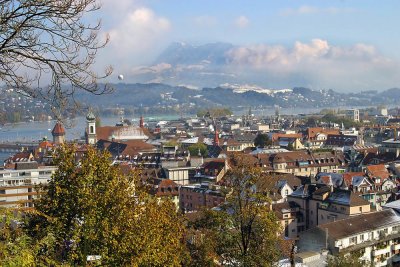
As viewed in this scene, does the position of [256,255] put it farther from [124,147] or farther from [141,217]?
[124,147]

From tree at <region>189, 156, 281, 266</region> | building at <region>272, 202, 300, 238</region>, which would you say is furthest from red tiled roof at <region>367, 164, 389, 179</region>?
tree at <region>189, 156, 281, 266</region>

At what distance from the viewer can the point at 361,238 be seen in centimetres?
1539

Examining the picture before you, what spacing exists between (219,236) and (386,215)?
9.96m

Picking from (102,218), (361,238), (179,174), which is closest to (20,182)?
(179,174)

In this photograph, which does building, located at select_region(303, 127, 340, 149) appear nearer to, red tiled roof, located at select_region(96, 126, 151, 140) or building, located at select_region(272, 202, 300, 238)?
red tiled roof, located at select_region(96, 126, 151, 140)

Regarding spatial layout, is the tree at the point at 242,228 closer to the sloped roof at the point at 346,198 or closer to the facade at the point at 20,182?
the sloped roof at the point at 346,198

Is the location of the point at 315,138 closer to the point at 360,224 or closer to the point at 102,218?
the point at 360,224

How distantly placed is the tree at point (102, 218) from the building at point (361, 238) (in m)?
8.08

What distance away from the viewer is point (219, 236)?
8.37 metres

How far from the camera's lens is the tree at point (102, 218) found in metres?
5.96

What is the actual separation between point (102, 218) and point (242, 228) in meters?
2.81

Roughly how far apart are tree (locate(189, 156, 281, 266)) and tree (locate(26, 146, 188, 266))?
0.96m

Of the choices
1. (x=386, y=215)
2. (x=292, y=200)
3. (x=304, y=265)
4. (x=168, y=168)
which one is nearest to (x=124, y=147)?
(x=168, y=168)

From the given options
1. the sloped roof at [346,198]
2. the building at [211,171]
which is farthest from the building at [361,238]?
the building at [211,171]
